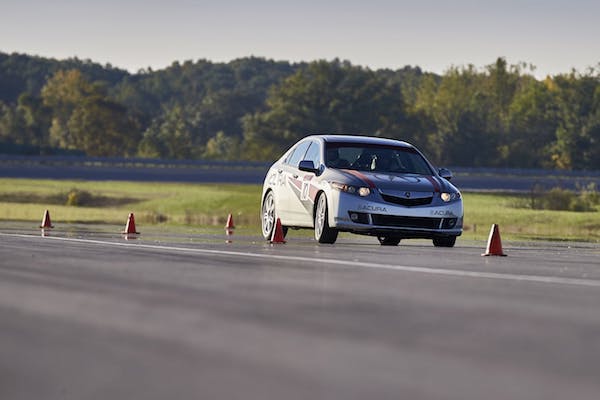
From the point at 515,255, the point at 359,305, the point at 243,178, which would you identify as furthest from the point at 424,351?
the point at 243,178

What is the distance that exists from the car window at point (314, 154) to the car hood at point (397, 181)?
2.30 ft

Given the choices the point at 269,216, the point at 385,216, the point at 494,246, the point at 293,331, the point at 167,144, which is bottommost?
the point at 167,144

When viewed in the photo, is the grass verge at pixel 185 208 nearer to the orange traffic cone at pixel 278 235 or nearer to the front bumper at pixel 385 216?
the orange traffic cone at pixel 278 235

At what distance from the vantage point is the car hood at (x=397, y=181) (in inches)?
772

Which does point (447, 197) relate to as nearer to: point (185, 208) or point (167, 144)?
point (185, 208)

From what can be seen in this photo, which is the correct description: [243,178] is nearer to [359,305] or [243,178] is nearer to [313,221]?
[313,221]

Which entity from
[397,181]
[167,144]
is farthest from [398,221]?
[167,144]

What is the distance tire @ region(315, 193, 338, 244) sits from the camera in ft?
65.1

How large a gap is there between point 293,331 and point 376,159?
13646mm

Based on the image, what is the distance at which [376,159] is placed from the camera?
21.0 m

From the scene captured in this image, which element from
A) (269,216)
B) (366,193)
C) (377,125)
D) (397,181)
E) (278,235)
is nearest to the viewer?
(366,193)

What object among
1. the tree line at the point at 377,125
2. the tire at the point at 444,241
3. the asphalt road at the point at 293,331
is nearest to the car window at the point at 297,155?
the tire at the point at 444,241

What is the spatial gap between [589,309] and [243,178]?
8267cm

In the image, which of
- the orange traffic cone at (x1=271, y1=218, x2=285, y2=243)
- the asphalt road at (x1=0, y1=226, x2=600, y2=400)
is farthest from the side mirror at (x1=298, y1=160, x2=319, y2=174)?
the asphalt road at (x1=0, y1=226, x2=600, y2=400)
